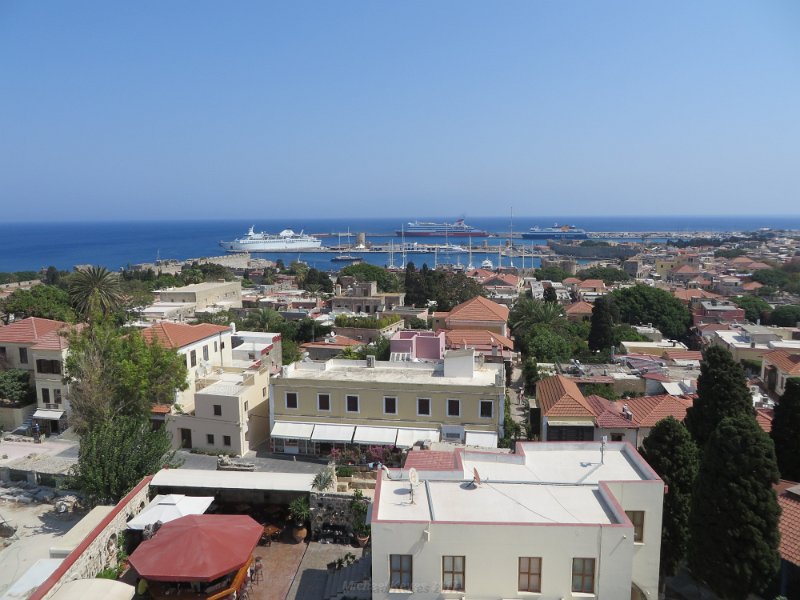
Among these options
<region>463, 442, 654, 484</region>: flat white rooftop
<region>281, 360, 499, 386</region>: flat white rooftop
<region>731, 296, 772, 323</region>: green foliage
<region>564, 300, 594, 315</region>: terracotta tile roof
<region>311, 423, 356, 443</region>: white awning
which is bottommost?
<region>731, 296, 772, 323</region>: green foliage

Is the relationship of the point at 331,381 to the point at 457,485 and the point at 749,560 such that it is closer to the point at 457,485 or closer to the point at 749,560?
the point at 457,485

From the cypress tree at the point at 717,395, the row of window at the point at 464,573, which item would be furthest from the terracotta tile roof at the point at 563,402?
the row of window at the point at 464,573

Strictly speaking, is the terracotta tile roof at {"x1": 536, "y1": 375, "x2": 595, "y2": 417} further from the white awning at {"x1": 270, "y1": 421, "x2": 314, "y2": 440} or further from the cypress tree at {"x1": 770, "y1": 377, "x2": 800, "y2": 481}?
the white awning at {"x1": 270, "y1": 421, "x2": 314, "y2": 440}

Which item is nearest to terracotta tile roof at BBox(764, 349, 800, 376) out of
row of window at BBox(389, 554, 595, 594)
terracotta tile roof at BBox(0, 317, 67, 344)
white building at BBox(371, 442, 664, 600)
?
white building at BBox(371, 442, 664, 600)

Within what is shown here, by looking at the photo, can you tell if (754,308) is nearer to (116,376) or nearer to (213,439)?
(213,439)

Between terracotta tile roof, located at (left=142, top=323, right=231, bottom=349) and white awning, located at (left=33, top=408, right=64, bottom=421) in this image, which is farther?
terracotta tile roof, located at (left=142, top=323, right=231, bottom=349)

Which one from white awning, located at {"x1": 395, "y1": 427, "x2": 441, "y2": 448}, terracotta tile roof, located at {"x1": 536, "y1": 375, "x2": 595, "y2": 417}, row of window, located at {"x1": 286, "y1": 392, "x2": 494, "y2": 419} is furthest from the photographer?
terracotta tile roof, located at {"x1": 536, "y1": 375, "x2": 595, "y2": 417}

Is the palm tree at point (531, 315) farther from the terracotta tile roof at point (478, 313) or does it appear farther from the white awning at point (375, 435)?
the white awning at point (375, 435)

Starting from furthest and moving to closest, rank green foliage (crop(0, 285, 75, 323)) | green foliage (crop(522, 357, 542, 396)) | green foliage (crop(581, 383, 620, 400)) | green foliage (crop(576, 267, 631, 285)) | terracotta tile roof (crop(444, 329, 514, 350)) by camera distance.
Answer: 1. green foliage (crop(576, 267, 631, 285))
2. green foliage (crop(0, 285, 75, 323))
3. terracotta tile roof (crop(444, 329, 514, 350))
4. green foliage (crop(522, 357, 542, 396))
5. green foliage (crop(581, 383, 620, 400))
